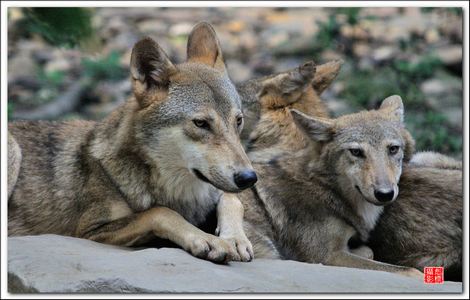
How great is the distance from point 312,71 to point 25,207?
317 centimetres

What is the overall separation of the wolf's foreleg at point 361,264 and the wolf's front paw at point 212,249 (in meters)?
1.17

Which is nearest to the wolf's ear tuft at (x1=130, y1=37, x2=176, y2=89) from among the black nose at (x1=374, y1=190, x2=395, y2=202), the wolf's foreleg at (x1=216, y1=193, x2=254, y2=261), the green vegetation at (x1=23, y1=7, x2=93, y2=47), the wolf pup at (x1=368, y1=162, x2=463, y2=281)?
the green vegetation at (x1=23, y1=7, x2=93, y2=47)

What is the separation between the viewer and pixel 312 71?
8570mm

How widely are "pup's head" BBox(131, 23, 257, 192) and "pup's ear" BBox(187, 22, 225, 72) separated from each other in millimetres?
494

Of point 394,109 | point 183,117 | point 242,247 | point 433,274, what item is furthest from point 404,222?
point 183,117

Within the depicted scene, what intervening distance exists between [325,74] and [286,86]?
0.53 meters

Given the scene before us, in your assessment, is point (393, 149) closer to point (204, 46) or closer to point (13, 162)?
point (204, 46)

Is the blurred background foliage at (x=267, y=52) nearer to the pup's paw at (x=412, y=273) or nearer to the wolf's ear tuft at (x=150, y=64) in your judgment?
the wolf's ear tuft at (x=150, y=64)

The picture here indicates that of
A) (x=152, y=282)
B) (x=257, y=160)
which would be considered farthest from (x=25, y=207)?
(x=257, y=160)

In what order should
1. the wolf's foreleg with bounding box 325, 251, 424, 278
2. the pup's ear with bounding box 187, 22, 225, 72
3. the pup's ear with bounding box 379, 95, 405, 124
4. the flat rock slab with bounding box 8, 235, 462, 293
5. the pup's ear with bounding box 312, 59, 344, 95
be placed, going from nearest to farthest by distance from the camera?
the flat rock slab with bounding box 8, 235, 462, 293, the wolf's foreleg with bounding box 325, 251, 424, 278, the pup's ear with bounding box 187, 22, 225, 72, the pup's ear with bounding box 379, 95, 405, 124, the pup's ear with bounding box 312, 59, 344, 95

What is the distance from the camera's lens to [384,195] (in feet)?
22.1

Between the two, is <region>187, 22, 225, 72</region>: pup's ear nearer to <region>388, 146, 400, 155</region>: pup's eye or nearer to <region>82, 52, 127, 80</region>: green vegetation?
<region>82, 52, 127, 80</region>: green vegetation

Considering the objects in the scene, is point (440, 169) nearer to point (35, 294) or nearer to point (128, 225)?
point (128, 225)

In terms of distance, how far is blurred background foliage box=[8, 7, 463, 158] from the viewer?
7.72 m
